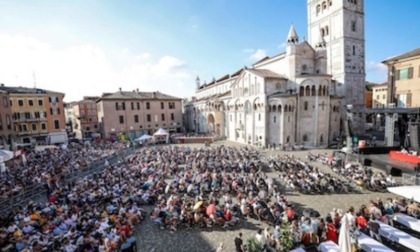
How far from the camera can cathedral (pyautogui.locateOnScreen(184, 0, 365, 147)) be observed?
3144 centimetres

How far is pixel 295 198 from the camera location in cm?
1362

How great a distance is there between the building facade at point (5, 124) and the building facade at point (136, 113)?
14.3m

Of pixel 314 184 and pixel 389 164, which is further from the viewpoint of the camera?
pixel 389 164

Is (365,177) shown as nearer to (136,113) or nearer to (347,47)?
(347,47)

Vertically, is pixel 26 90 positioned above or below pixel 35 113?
above

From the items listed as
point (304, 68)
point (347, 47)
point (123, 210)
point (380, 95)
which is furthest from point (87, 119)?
point (380, 95)

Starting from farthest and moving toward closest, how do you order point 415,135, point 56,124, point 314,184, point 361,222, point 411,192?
point 56,124, point 415,135, point 314,184, point 411,192, point 361,222

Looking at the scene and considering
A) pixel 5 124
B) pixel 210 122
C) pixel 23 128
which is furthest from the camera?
pixel 210 122

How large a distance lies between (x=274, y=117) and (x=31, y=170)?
A: 2882 cm

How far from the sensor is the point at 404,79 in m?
A: 25.8

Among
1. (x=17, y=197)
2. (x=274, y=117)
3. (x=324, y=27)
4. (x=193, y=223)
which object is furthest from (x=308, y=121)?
(x=17, y=197)

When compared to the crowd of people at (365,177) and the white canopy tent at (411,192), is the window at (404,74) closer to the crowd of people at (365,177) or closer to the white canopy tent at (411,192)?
the crowd of people at (365,177)

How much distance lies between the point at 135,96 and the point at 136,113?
3.77 meters

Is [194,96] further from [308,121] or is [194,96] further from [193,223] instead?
[193,223]
